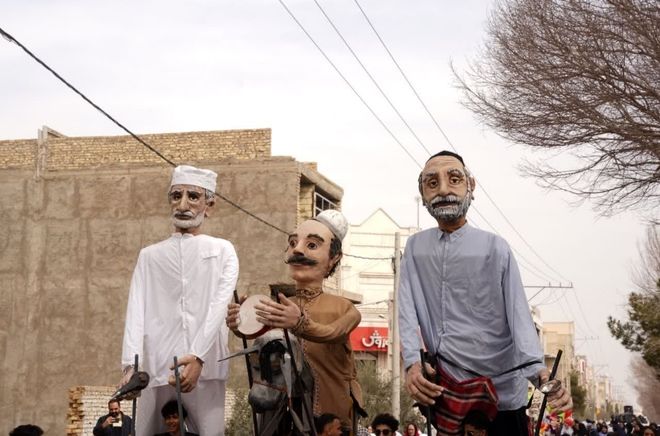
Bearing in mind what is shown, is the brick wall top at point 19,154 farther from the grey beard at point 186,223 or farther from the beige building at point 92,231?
the grey beard at point 186,223

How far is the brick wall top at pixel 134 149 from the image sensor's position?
30.6 metres

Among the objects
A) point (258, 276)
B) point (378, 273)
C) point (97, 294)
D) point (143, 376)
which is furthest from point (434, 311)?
point (378, 273)

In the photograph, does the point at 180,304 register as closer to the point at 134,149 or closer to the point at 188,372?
the point at 188,372

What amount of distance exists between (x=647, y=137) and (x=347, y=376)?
7400mm

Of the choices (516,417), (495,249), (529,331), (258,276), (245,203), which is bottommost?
(516,417)

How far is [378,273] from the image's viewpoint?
6912 cm

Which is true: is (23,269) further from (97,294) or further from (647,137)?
(647,137)

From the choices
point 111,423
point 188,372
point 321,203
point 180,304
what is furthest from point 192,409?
point 321,203

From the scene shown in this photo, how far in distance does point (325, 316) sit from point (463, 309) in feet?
3.29

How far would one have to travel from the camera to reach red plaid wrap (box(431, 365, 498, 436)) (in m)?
5.35

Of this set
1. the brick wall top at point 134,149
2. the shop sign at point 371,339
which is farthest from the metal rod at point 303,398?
the shop sign at point 371,339

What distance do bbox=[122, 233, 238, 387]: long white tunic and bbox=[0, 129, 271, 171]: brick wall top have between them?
24.0 m

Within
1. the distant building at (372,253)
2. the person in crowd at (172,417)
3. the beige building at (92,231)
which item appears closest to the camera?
the person in crowd at (172,417)

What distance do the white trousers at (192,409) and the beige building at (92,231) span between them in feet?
75.9
